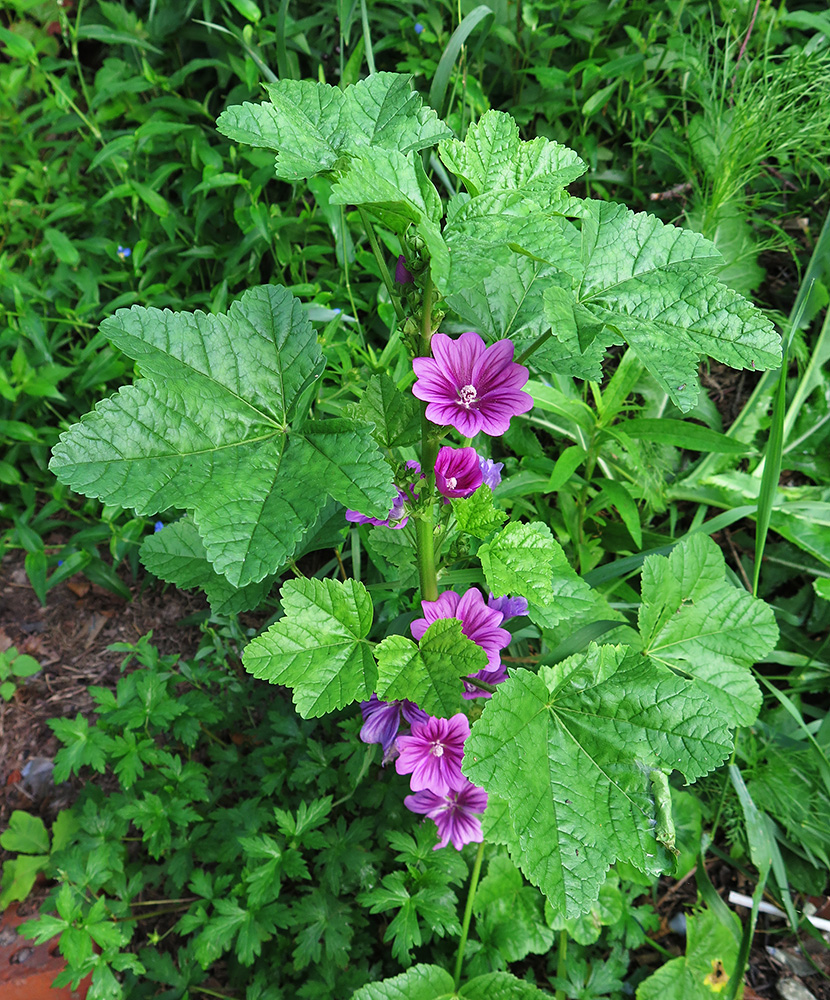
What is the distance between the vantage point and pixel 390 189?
Result: 67 cm

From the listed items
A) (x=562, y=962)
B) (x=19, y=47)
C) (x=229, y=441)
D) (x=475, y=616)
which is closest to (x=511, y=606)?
(x=475, y=616)

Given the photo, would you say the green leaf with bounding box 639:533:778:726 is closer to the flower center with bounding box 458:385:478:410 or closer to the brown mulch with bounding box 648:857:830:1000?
the flower center with bounding box 458:385:478:410

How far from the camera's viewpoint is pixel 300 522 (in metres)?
0.81

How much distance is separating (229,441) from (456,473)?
1.04ft

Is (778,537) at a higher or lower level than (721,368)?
lower

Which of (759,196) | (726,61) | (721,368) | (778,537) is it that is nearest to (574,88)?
(726,61)

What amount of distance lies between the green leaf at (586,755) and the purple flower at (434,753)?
150 mm

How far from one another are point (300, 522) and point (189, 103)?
7.98 ft

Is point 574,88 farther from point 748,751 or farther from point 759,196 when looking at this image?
point 748,751

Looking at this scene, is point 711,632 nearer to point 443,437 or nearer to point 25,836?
point 443,437

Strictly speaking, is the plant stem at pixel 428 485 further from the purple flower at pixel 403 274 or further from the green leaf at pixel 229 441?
the green leaf at pixel 229 441

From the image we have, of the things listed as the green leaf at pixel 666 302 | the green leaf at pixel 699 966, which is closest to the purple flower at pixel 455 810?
the green leaf at pixel 699 966

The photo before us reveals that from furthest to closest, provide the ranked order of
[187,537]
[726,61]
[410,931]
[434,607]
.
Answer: [726,61]
[410,931]
[187,537]
[434,607]

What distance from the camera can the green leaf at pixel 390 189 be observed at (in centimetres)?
65
